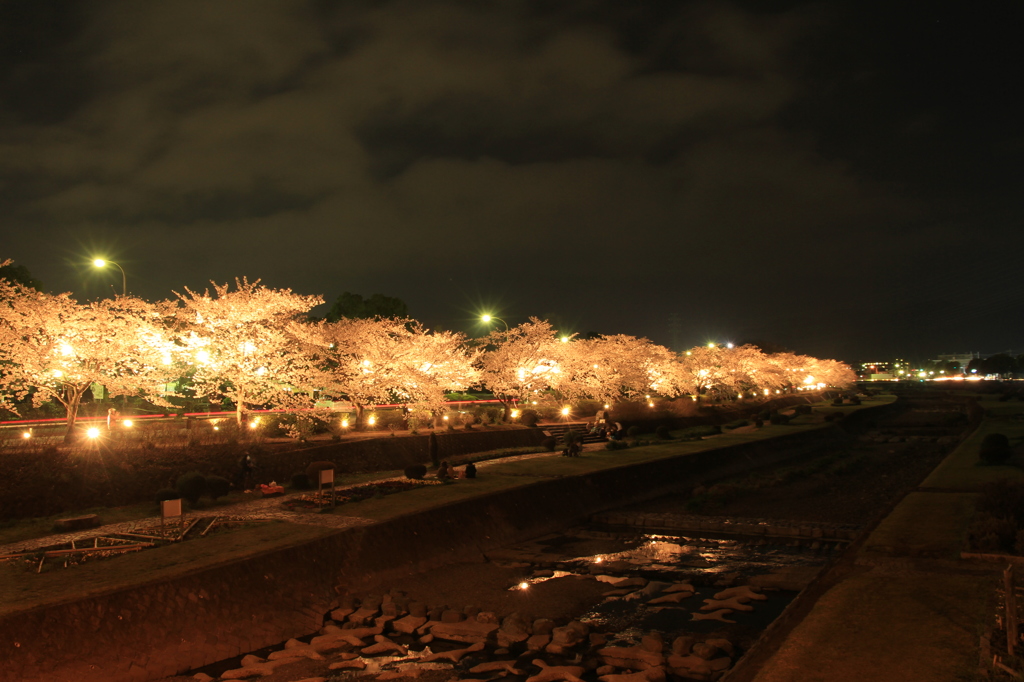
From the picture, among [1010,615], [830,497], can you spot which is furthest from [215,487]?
[830,497]

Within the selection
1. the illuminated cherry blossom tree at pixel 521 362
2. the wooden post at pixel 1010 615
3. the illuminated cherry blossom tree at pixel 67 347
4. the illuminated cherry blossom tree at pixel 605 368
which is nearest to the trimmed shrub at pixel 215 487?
the illuminated cherry blossom tree at pixel 67 347

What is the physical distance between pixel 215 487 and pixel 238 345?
11.3 m

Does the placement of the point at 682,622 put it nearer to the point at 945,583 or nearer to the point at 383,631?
the point at 945,583

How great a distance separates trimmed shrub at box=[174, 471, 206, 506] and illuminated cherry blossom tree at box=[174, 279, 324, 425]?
10.4m

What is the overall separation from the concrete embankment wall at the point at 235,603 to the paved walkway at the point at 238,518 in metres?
1.46

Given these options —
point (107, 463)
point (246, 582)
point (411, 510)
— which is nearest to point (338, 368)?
point (107, 463)

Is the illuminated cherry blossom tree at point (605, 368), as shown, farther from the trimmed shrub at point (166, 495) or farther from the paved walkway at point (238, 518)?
the trimmed shrub at point (166, 495)

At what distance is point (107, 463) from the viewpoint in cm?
2022

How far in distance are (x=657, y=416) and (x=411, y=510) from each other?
114 ft

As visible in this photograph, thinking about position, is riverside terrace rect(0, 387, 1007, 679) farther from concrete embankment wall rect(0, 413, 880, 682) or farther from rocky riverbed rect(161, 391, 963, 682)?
rocky riverbed rect(161, 391, 963, 682)

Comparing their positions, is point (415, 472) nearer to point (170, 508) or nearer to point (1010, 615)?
point (170, 508)

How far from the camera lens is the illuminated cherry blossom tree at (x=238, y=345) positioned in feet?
99.7

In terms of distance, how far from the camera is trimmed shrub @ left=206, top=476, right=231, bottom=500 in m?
20.7

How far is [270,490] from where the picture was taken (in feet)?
73.1
